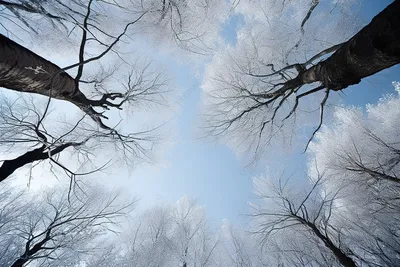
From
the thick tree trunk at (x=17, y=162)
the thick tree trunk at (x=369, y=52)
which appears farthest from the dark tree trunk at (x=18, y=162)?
the thick tree trunk at (x=369, y=52)

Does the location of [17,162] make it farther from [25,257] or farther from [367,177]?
[367,177]

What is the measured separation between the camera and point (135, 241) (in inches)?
428

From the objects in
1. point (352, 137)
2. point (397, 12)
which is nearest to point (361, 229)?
point (352, 137)

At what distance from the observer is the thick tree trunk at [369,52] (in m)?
1.32

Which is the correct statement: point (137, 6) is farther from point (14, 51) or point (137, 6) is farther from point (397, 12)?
point (397, 12)

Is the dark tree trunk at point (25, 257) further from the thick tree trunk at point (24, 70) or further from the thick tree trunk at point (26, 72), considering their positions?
the thick tree trunk at point (24, 70)

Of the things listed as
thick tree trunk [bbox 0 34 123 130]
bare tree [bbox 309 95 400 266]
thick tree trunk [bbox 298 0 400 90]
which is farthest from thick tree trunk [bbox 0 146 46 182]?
bare tree [bbox 309 95 400 266]

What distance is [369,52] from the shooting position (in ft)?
5.05

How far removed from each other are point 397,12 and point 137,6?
422cm

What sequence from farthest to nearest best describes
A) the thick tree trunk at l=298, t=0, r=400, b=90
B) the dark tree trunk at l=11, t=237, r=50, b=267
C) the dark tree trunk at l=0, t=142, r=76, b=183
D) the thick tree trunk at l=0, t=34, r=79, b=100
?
1. the dark tree trunk at l=11, t=237, r=50, b=267
2. the dark tree trunk at l=0, t=142, r=76, b=183
3. the thick tree trunk at l=0, t=34, r=79, b=100
4. the thick tree trunk at l=298, t=0, r=400, b=90

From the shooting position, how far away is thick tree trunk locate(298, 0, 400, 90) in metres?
1.32

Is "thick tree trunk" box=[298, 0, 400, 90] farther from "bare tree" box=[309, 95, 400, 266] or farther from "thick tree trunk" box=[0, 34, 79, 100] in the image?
"bare tree" box=[309, 95, 400, 266]

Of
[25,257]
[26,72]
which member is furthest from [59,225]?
[26,72]

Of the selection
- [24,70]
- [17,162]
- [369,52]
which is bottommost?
[369,52]
